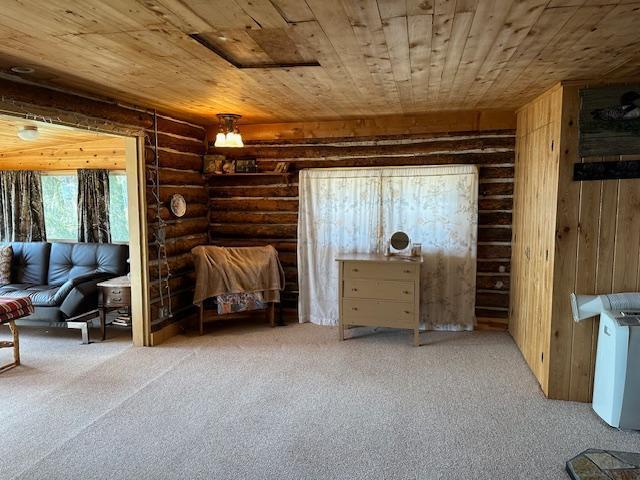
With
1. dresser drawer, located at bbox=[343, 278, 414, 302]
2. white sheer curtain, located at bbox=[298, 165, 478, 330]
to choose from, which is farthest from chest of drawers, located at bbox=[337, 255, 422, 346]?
white sheer curtain, located at bbox=[298, 165, 478, 330]

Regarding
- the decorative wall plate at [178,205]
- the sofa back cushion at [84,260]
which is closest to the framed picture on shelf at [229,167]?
the decorative wall plate at [178,205]

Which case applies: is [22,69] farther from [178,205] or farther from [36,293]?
[36,293]

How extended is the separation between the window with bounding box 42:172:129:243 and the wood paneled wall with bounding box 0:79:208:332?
47.8 inches

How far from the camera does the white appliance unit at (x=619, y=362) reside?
2746 millimetres

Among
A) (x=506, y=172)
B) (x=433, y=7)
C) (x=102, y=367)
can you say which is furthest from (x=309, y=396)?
(x=506, y=172)

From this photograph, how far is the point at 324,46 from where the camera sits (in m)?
2.45

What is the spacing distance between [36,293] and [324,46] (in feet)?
13.5

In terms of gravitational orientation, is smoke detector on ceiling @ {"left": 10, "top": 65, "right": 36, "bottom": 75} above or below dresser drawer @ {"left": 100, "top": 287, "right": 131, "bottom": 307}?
above

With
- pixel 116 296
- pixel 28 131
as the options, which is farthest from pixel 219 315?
pixel 28 131

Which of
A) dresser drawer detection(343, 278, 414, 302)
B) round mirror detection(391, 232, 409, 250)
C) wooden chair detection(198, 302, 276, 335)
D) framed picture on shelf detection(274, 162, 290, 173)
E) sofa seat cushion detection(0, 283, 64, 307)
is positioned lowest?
wooden chair detection(198, 302, 276, 335)

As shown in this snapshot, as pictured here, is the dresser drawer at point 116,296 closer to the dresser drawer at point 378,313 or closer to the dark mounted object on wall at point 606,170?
the dresser drawer at point 378,313

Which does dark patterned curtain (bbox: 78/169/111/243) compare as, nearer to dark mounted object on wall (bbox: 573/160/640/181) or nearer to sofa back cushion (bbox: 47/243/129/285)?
sofa back cushion (bbox: 47/243/129/285)

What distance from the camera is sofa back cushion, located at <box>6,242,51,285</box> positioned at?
529 centimetres

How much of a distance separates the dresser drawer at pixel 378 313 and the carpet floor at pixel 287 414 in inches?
9.2
